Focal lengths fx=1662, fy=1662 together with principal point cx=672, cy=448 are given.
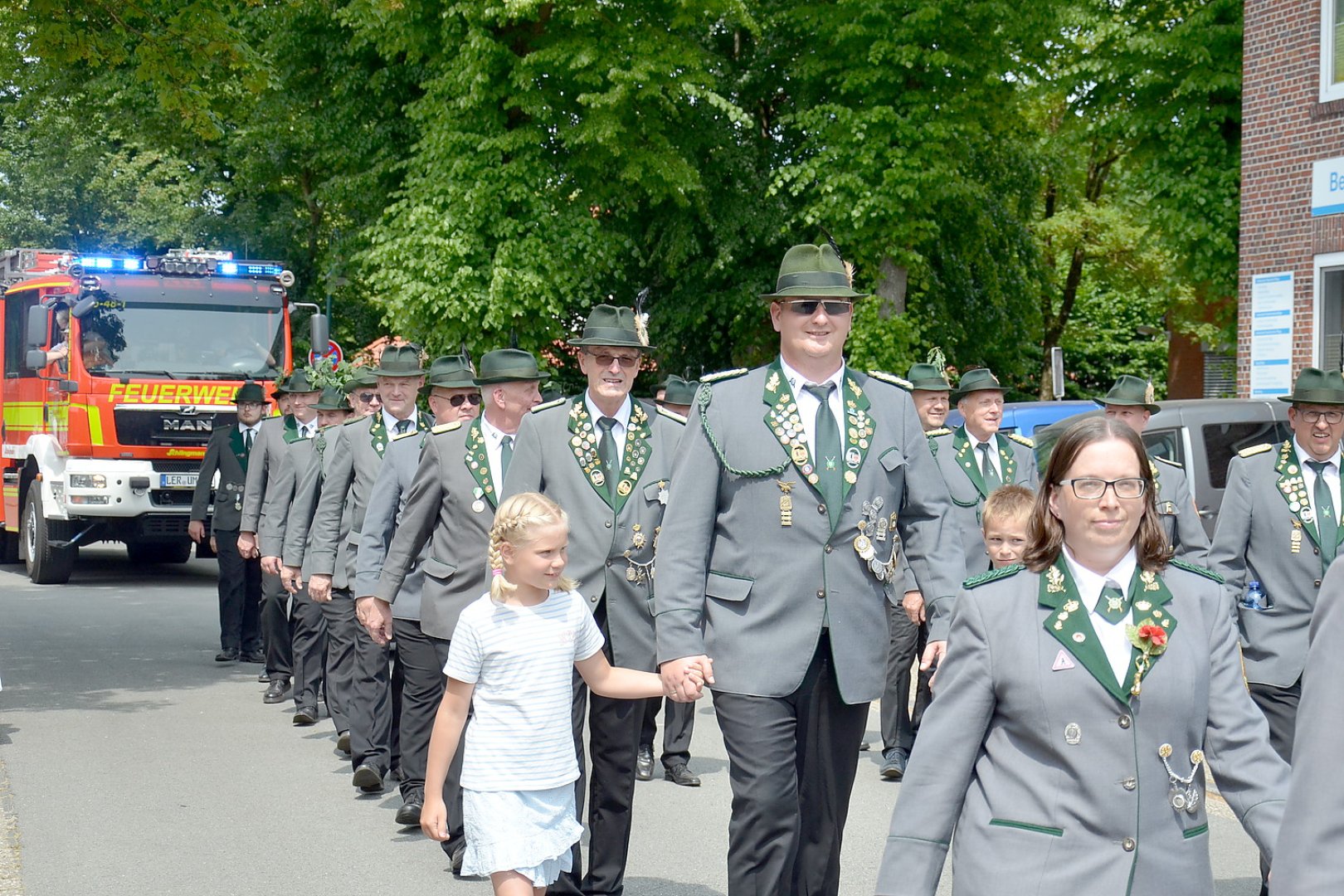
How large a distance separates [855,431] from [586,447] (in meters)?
1.37

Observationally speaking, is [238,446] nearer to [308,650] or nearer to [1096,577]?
[308,650]

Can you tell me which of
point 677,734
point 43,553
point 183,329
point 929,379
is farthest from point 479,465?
point 43,553

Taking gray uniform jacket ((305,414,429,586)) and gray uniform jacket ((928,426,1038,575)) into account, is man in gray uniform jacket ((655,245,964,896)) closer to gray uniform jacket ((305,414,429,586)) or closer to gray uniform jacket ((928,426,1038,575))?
gray uniform jacket ((928,426,1038,575))

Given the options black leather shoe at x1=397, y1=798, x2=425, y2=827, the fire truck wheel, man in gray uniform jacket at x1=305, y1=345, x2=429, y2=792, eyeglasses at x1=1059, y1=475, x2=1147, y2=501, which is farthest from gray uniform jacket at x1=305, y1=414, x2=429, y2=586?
the fire truck wheel

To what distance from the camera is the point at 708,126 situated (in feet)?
85.9

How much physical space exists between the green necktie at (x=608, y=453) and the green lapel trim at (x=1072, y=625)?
3.09 m

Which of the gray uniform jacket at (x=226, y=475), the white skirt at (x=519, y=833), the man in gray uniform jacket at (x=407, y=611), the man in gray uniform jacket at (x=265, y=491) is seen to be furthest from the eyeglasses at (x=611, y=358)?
the gray uniform jacket at (x=226, y=475)

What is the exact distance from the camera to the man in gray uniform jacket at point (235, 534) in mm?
13508

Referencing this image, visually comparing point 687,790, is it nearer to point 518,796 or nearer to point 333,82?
Answer: point 518,796

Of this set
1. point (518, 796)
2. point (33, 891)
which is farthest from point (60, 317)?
point (518, 796)

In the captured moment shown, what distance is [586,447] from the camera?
20.4 feet

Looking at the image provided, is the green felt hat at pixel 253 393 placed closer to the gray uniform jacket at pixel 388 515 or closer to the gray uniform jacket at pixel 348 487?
the gray uniform jacket at pixel 348 487

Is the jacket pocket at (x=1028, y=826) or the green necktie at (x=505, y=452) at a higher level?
the green necktie at (x=505, y=452)

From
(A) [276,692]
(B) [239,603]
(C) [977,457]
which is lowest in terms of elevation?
(A) [276,692]
